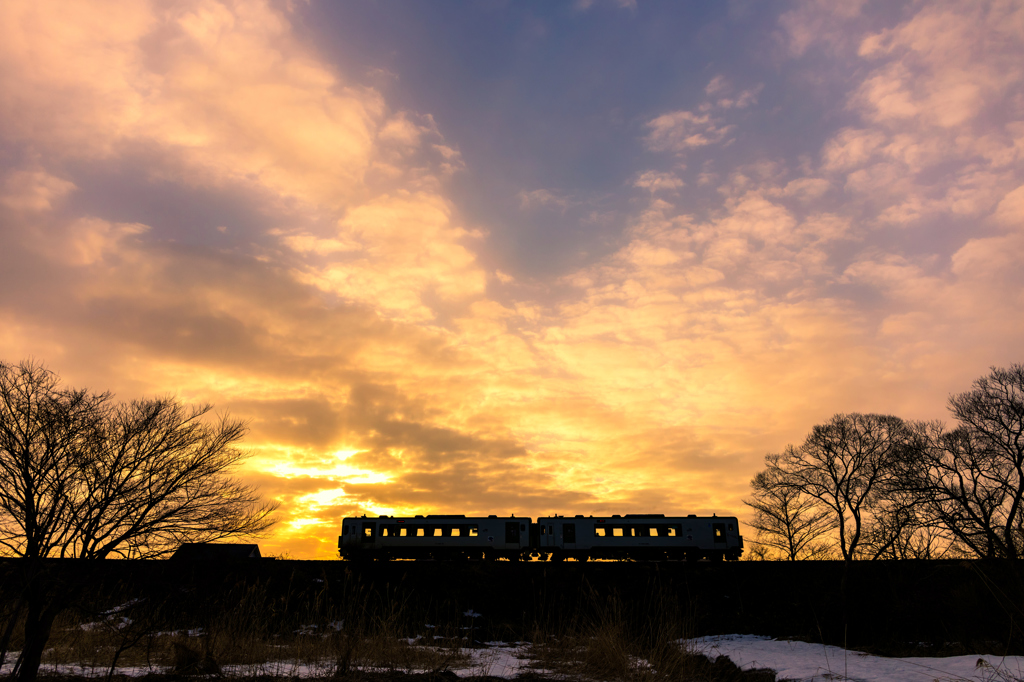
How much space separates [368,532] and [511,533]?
7.69 metres

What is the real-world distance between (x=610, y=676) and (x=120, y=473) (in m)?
10.2

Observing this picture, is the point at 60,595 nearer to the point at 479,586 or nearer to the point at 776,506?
the point at 479,586

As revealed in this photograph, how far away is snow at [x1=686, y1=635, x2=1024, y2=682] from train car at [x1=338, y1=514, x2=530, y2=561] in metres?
17.1

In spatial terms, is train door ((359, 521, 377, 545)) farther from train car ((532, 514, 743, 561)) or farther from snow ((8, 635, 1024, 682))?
snow ((8, 635, 1024, 682))

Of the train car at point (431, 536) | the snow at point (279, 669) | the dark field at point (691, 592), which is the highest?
the train car at point (431, 536)

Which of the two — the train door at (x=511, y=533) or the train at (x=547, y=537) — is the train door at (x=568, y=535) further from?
the train door at (x=511, y=533)

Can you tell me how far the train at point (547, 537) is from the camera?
3119 cm

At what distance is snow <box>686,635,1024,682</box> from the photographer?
6249 millimetres

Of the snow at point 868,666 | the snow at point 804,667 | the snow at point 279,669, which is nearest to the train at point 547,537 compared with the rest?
the snow at point 868,666

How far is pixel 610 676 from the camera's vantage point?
8.63m

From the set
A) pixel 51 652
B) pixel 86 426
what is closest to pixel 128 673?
pixel 51 652

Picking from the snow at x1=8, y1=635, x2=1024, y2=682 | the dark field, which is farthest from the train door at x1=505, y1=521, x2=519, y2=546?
the snow at x1=8, y1=635, x2=1024, y2=682

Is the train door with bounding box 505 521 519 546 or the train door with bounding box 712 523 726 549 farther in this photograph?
the train door with bounding box 505 521 519 546

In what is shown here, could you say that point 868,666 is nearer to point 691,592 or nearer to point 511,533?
point 691,592
